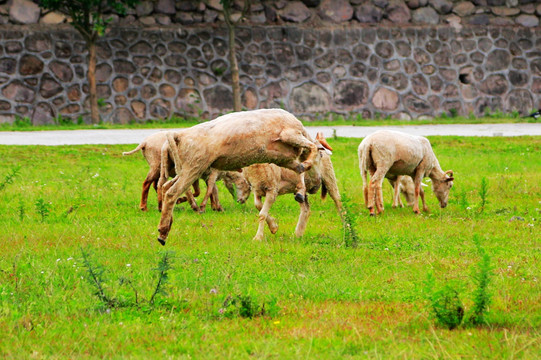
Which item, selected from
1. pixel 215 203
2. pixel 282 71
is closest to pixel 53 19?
pixel 282 71

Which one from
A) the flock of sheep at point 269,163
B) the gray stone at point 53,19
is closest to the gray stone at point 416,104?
the gray stone at point 53,19

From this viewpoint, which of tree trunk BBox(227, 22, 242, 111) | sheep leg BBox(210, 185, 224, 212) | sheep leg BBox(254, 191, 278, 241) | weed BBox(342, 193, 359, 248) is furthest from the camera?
tree trunk BBox(227, 22, 242, 111)

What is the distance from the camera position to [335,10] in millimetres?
21562

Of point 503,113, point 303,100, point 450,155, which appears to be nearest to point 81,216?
point 450,155

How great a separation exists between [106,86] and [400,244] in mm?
→ 13975

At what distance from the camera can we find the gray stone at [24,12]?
63.1 ft

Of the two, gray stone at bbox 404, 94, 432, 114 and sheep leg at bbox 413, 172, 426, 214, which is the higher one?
gray stone at bbox 404, 94, 432, 114

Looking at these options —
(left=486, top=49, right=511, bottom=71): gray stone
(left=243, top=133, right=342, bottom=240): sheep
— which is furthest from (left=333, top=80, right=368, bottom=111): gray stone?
(left=243, top=133, right=342, bottom=240): sheep

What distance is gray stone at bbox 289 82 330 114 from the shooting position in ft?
69.4

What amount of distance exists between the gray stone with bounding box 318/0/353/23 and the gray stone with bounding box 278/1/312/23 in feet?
1.42

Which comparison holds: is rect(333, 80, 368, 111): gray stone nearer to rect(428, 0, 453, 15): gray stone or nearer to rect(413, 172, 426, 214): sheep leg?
rect(428, 0, 453, 15): gray stone

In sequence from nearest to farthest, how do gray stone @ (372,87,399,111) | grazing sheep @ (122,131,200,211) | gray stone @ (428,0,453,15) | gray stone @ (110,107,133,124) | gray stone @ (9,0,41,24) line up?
grazing sheep @ (122,131,200,211)
gray stone @ (9,0,41,24)
gray stone @ (110,107,133,124)
gray stone @ (372,87,399,111)
gray stone @ (428,0,453,15)

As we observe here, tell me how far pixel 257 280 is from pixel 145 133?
37.5 ft

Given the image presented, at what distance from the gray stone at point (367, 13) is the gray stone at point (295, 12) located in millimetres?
1451
